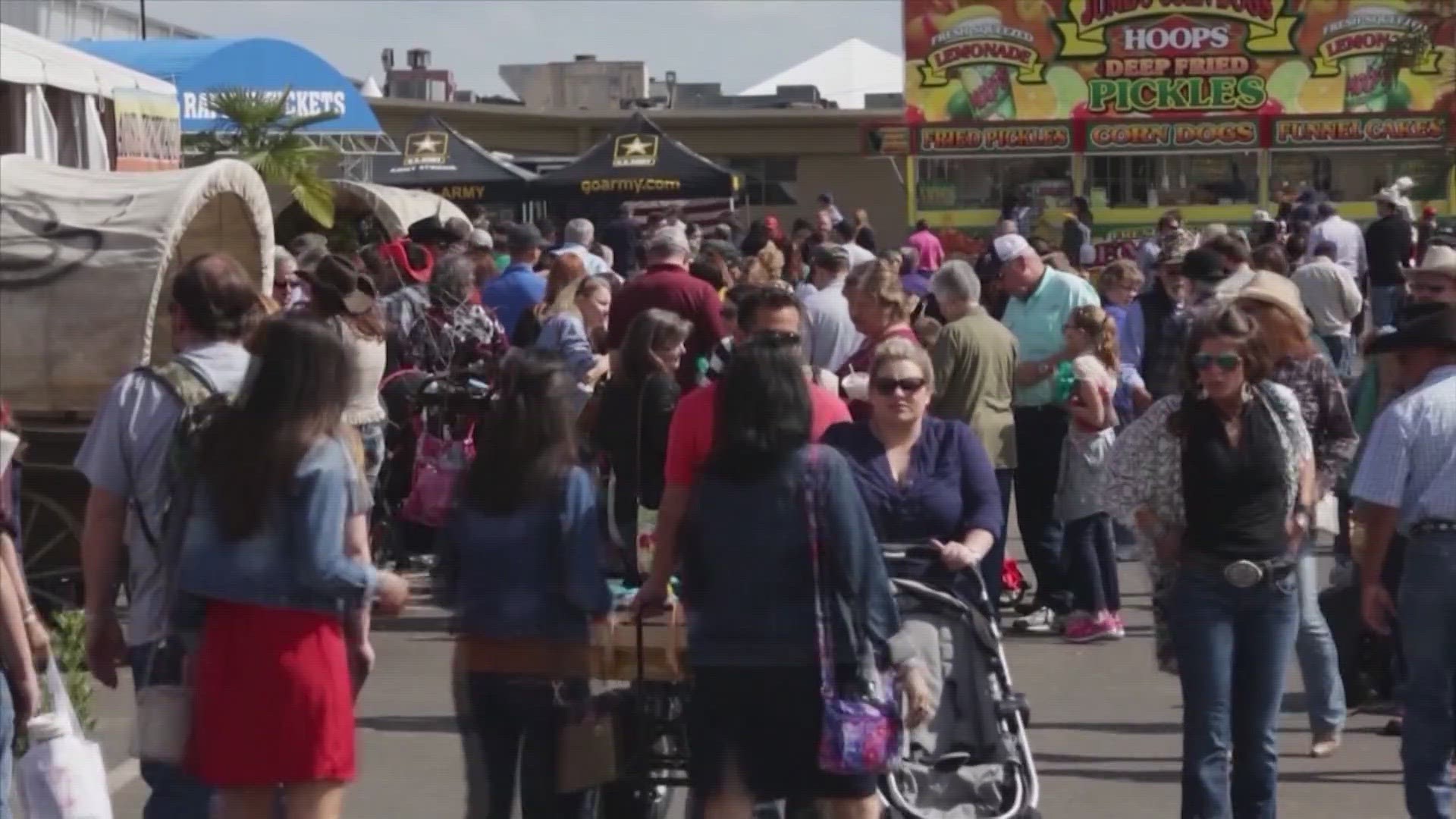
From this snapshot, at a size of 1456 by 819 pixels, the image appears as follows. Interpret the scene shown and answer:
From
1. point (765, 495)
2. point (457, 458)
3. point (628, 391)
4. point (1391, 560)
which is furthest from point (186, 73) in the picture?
point (765, 495)

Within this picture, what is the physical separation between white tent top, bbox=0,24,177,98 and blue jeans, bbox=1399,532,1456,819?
1026cm

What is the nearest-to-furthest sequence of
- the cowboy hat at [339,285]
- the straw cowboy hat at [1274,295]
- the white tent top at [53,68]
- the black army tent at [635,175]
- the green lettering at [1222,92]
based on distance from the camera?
the straw cowboy hat at [1274,295] → the cowboy hat at [339,285] → the white tent top at [53,68] → the black army tent at [635,175] → the green lettering at [1222,92]

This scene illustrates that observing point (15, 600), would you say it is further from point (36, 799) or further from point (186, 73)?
point (186, 73)

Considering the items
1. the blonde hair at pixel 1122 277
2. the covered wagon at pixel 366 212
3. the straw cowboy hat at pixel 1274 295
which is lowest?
the straw cowboy hat at pixel 1274 295

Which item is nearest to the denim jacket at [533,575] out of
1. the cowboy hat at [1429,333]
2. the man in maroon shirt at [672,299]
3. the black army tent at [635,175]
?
the cowboy hat at [1429,333]

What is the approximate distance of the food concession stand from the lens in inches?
1335

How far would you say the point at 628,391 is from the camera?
9719 mm

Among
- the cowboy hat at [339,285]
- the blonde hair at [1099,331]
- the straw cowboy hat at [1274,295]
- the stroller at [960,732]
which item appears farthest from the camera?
the blonde hair at [1099,331]

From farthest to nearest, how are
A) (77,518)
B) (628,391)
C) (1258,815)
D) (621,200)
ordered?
(621,200) → (77,518) → (628,391) → (1258,815)

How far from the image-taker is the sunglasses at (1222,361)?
284 inches

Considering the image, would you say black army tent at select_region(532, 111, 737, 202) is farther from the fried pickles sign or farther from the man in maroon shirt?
the man in maroon shirt

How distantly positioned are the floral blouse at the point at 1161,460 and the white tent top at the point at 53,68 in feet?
30.9

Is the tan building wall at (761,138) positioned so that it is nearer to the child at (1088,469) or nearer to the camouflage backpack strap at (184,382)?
the child at (1088,469)

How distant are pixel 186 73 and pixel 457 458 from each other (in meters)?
16.5
